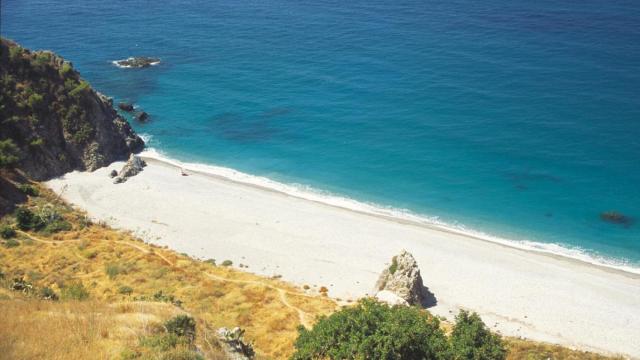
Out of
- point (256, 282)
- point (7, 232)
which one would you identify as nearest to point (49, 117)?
point (7, 232)

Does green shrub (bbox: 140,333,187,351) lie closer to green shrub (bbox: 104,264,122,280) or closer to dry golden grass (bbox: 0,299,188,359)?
dry golden grass (bbox: 0,299,188,359)

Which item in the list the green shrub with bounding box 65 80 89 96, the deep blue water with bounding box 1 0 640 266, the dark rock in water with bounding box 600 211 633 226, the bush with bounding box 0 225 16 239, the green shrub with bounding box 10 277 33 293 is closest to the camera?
the green shrub with bounding box 10 277 33 293

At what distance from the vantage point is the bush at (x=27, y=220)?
47.0 m

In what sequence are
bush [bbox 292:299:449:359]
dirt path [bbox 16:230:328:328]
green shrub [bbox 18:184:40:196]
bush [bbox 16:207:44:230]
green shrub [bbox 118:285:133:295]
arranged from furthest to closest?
1. green shrub [bbox 18:184:40:196]
2. bush [bbox 16:207:44:230]
3. green shrub [bbox 118:285:133:295]
4. dirt path [bbox 16:230:328:328]
5. bush [bbox 292:299:449:359]

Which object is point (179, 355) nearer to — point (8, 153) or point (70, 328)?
point (70, 328)

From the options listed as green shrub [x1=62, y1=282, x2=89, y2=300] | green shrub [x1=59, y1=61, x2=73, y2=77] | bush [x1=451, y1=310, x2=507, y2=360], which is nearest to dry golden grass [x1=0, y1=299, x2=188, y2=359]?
green shrub [x1=62, y1=282, x2=89, y2=300]

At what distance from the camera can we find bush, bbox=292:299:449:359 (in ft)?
84.7

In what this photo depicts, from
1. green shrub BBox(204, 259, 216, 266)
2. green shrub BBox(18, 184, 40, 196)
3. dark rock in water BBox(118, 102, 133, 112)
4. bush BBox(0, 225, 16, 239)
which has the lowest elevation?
bush BBox(0, 225, 16, 239)

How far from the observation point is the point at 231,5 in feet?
442

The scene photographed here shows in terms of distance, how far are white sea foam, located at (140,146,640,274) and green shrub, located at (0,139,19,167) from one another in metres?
17.6

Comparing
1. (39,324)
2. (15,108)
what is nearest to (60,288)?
(39,324)

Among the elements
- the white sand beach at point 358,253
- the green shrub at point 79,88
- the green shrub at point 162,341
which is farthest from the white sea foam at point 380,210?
the green shrub at point 162,341

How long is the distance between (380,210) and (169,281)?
2816cm

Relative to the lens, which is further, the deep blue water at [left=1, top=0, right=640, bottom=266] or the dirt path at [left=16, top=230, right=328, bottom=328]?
the deep blue water at [left=1, top=0, right=640, bottom=266]
